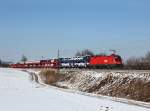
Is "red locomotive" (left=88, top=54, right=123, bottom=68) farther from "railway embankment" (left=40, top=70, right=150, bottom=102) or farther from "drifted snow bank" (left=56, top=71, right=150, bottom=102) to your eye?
"drifted snow bank" (left=56, top=71, right=150, bottom=102)

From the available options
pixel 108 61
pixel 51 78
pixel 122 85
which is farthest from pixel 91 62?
pixel 122 85

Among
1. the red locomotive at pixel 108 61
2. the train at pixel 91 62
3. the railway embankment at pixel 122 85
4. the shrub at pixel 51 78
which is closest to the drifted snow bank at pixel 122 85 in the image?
the railway embankment at pixel 122 85

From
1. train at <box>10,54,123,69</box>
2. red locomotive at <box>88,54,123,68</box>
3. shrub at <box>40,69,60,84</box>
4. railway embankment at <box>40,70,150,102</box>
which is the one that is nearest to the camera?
railway embankment at <box>40,70,150,102</box>

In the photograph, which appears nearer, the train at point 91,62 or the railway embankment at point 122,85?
the railway embankment at point 122,85

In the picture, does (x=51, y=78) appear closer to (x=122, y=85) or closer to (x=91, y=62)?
(x=91, y=62)

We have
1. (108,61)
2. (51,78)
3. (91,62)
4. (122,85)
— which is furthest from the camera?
(91,62)

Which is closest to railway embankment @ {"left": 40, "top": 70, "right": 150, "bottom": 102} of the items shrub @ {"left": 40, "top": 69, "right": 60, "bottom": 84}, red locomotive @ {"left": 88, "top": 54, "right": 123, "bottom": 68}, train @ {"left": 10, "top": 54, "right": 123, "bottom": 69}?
shrub @ {"left": 40, "top": 69, "right": 60, "bottom": 84}

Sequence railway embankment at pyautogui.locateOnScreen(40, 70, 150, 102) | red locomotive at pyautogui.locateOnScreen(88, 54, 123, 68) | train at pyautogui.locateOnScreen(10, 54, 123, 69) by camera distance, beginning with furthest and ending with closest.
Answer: train at pyautogui.locateOnScreen(10, 54, 123, 69), red locomotive at pyautogui.locateOnScreen(88, 54, 123, 68), railway embankment at pyautogui.locateOnScreen(40, 70, 150, 102)

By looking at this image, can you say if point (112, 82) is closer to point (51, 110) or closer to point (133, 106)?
point (133, 106)

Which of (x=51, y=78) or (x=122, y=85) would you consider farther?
(x=51, y=78)

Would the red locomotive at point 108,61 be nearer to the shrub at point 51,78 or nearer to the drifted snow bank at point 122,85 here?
the shrub at point 51,78

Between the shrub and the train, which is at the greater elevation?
the train

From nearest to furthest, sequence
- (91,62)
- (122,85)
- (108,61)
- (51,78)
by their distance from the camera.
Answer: (122,85) < (51,78) < (108,61) < (91,62)

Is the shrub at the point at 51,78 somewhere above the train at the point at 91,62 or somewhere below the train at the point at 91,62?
below
